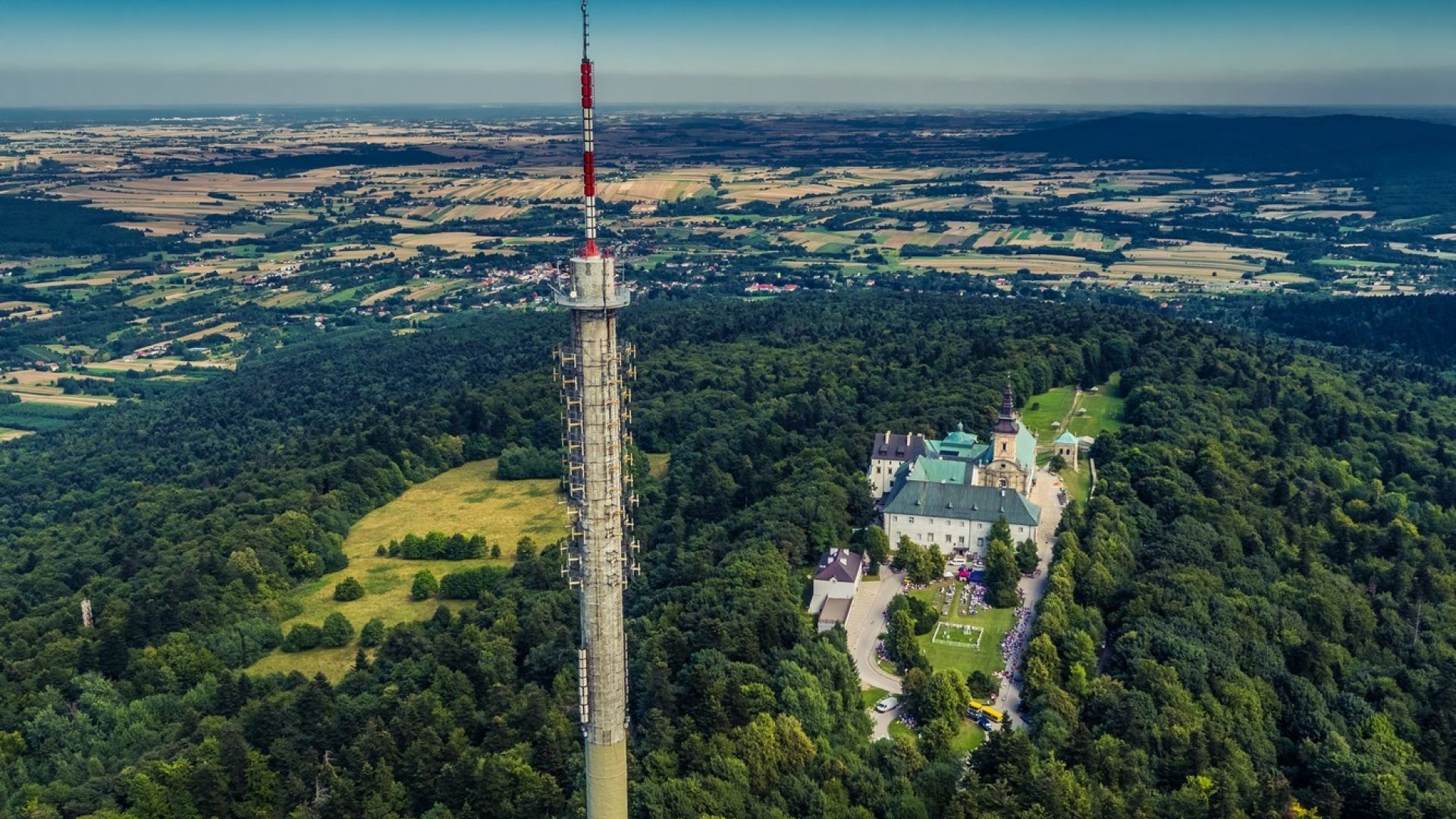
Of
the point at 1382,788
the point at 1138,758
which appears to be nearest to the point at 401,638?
the point at 1138,758

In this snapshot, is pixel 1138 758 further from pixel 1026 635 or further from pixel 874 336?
pixel 874 336

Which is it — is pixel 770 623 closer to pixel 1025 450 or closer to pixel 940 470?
pixel 940 470

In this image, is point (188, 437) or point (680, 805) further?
point (188, 437)

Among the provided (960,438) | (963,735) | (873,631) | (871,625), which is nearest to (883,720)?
(963,735)

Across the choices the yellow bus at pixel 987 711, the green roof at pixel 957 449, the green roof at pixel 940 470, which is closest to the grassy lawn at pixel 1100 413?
the green roof at pixel 957 449

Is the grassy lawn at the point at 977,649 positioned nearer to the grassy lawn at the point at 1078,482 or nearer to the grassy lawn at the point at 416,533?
the grassy lawn at the point at 1078,482
